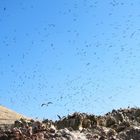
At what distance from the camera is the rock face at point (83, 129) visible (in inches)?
572

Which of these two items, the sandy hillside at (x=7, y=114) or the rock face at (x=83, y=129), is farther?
the sandy hillside at (x=7, y=114)

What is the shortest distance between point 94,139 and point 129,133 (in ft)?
5.67

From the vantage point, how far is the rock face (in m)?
14.5

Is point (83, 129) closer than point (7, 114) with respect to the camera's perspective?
Yes

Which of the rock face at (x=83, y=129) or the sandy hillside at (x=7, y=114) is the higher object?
the sandy hillside at (x=7, y=114)

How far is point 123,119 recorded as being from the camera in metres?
19.5

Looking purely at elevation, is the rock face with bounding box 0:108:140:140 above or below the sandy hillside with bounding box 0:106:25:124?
below

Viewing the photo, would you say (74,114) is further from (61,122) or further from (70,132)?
(70,132)

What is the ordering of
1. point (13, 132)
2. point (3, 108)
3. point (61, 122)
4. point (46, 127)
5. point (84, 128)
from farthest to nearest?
point (3, 108) < point (61, 122) < point (84, 128) < point (46, 127) < point (13, 132)

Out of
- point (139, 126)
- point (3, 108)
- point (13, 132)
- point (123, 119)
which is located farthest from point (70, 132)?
point (3, 108)

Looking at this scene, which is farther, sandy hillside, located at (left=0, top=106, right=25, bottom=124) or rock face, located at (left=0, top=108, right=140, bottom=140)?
sandy hillside, located at (left=0, top=106, right=25, bottom=124)

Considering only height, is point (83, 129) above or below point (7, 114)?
below

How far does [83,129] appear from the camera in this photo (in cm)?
1669

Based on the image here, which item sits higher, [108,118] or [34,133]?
[108,118]
